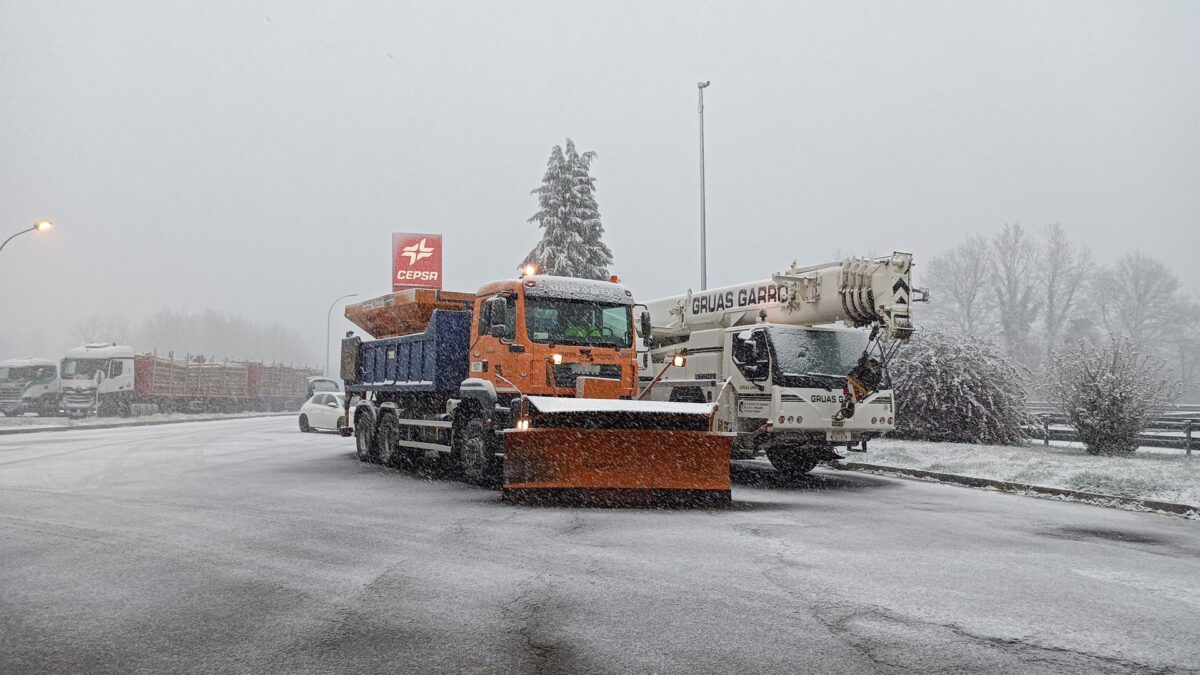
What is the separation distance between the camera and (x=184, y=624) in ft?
17.3

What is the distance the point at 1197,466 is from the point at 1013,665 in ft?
43.4

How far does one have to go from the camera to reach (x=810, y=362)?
14.4 meters

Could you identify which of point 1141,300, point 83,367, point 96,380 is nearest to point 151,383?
point 83,367

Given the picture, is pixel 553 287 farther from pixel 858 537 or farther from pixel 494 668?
pixel 494 668

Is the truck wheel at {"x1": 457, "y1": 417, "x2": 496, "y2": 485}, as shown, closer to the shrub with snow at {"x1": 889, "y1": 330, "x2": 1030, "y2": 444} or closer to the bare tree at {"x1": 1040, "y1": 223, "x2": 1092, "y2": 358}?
the shrub with snow at {"x1": 889, "y1": 330, "x2": 1030, "y2": 444}

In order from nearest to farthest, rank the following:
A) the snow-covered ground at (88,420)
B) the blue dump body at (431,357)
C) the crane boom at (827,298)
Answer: the crane boom at (827,298)
the blue dump body at (431,357)
the snow-covered ground at (88,420)

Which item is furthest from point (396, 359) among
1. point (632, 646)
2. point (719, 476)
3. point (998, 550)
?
point (632, 646)

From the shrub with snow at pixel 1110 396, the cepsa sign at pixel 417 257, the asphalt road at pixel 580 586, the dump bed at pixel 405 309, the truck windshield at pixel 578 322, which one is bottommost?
the asphalt road at pixel 580 586

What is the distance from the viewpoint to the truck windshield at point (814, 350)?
14.2m

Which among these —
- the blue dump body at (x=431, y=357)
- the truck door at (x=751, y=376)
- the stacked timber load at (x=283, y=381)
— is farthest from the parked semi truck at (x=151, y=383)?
the truck door at (x=751, y=376)

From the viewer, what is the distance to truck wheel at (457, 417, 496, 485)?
12742mm

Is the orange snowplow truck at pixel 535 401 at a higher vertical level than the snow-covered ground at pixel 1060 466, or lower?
higher

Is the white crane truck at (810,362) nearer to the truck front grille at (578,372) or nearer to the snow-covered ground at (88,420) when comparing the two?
the truck front grille at (578,372)

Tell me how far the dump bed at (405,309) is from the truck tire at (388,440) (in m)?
1.58
